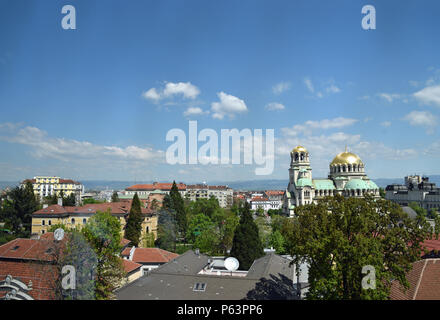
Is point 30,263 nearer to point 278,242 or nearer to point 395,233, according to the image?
point 395,233

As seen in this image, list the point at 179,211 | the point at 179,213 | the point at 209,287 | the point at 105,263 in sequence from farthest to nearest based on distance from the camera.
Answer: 1. the point at 179,211
2. the point at 179,213
3. the point at 209,287
4. the point at 105,263

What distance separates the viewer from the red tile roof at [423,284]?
1391 cm

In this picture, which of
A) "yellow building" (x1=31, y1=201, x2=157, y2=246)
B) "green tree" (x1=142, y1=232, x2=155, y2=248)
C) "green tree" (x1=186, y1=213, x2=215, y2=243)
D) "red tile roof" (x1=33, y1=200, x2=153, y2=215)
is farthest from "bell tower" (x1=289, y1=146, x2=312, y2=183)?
"green tree" (x1=142, y1=232, x2=155, y2=248)

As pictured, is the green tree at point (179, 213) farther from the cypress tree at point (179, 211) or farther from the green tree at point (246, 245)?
the green tree at point (246, 245)

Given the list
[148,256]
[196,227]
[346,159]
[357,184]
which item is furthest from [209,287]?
[346,159]

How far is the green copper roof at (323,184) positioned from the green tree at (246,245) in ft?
145

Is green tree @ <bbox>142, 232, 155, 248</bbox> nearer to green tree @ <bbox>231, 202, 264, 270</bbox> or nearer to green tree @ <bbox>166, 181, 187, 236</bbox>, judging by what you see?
Result: green tree @ <bbox>166, 181, 187, 236</bbox>

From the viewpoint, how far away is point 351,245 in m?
12.9

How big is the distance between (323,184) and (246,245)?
1859 inches

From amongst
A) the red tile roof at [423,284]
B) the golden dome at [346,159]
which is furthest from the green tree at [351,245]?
the golden dome at [346,159]

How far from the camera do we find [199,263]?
28.8m

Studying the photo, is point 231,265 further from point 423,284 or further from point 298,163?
point 298,163

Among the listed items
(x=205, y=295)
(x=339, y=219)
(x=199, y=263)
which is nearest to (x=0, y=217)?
(x=199, y=263)
